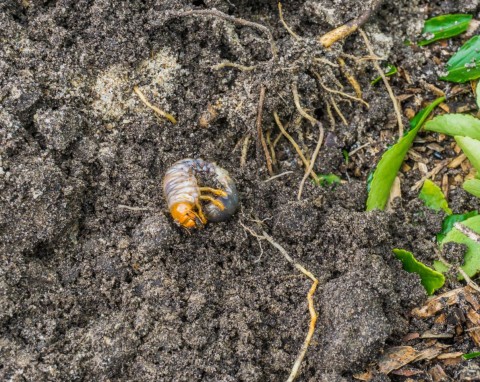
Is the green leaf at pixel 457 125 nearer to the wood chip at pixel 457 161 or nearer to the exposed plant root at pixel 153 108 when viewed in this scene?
the wood chip at pixel 457 161

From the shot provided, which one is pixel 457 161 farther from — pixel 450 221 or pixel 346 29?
pixel 346 29

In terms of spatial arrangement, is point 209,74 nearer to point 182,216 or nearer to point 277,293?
point 182,216

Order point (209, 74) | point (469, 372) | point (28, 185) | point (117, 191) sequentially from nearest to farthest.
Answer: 1. point (469, 372)
2. point (28, 185)
3. point (117, 191)
4. point (209, 74)

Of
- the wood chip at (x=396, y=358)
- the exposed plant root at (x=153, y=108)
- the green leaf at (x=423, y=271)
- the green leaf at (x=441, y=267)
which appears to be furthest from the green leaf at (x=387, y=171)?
the exposed plant root at (x=153, y=108)

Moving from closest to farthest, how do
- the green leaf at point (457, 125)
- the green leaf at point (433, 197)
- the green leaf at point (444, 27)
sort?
the green leaf at point (457, 125)
the green leaf at point (433, 197)
the green leaf at point (444, 27)

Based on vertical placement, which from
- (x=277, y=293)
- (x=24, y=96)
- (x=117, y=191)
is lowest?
(x=277, y=293)

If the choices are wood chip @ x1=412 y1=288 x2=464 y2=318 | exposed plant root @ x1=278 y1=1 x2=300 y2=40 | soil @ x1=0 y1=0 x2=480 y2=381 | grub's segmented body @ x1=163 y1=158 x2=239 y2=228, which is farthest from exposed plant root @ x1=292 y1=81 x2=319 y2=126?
wood chip @ x1=412 y1=288 x2=464 y2=318

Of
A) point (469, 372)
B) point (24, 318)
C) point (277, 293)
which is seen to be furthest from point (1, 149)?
point (469, 372)
